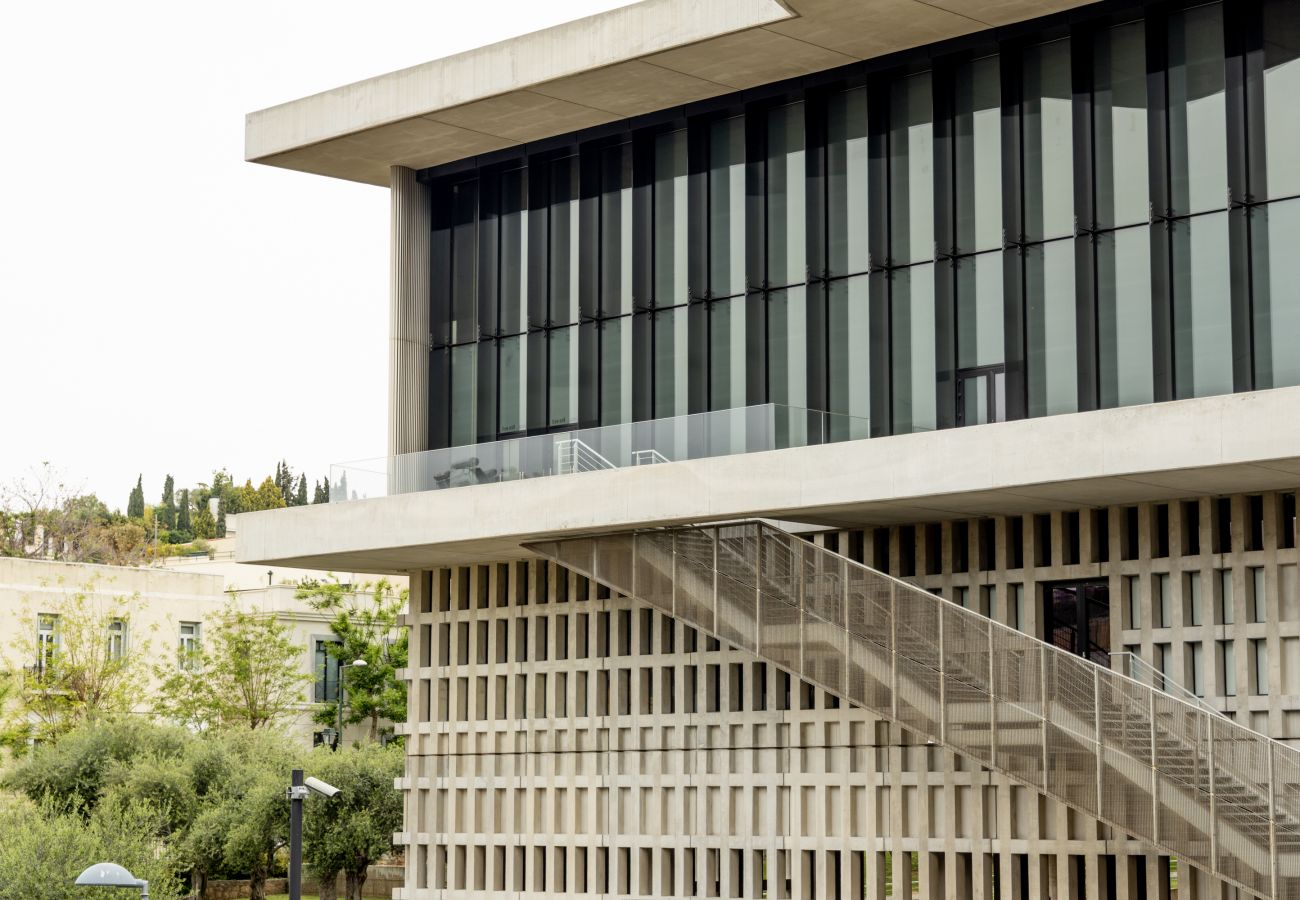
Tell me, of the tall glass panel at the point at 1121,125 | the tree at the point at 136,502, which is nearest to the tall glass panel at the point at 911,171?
the tall glass panel at the point at 1121,125

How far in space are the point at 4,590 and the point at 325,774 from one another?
2969 centimetres

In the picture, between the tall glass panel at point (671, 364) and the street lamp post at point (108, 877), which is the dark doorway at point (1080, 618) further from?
the street lamp post at point (108, 877)

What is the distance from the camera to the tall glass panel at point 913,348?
30203 mm

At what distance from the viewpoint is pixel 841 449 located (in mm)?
28609

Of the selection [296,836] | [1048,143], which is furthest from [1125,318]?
[296,836]

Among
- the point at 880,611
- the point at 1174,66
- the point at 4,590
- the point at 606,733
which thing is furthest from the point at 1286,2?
the point at 4,590

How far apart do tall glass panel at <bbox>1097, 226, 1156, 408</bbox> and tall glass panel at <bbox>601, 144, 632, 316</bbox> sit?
960 centimetres

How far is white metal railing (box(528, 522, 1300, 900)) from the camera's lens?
23.9m

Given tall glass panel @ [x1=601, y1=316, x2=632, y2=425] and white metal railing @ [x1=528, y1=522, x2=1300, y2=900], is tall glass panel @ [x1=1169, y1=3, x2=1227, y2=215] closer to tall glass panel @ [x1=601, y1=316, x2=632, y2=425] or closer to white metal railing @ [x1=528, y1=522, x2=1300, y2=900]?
white metal railing @ [x1=528, y1=522, x2=1300, y2=900]

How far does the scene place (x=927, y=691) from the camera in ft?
88.9

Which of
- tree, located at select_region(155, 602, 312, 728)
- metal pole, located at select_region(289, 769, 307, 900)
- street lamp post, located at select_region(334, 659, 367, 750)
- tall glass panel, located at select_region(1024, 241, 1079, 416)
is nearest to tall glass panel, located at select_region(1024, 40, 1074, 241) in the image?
tall glass panel, located at select_region(1024, 241, 1079, 416)

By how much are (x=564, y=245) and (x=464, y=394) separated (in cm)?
374

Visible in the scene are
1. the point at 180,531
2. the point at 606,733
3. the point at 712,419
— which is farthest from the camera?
the point at 180,531

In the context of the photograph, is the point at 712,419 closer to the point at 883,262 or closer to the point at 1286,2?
the point at 883,262
